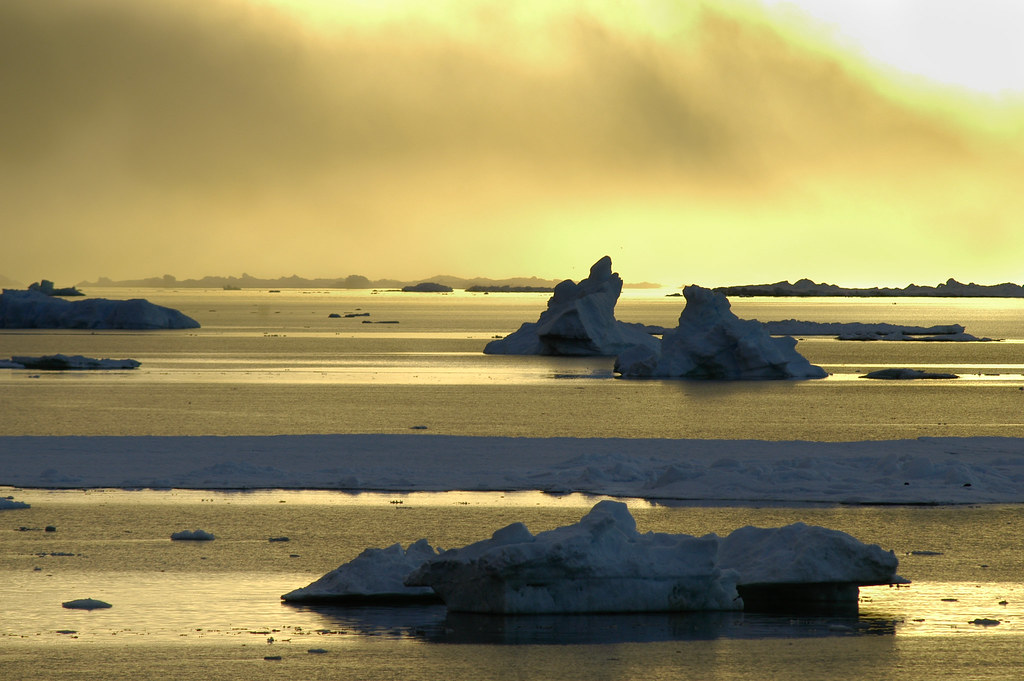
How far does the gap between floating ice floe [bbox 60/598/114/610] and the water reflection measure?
189 centimetres

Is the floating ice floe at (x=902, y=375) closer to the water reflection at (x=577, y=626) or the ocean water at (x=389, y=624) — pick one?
the ocean water at (x=389, y=624)

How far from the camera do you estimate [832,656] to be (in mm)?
11273

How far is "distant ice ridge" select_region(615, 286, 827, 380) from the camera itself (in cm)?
5859

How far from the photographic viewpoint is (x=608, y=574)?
509 inches

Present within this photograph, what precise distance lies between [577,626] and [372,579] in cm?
241

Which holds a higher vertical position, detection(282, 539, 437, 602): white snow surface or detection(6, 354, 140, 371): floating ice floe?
detection(282, 539, 437, 602): white snow surface

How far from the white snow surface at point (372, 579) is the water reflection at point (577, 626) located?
0.55 ft

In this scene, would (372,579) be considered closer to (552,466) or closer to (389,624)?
(389,624)

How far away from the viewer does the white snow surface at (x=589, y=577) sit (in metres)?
12.8

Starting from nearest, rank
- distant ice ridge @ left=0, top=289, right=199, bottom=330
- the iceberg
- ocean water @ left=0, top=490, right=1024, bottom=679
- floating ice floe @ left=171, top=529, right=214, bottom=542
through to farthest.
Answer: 1. ocean water @ left=0, top=490, right=1024, bottom=679
2. the iceberg
3. floating ice floe @ left=171, top=529, right=214, bottom=542
4. distant ice ridge @ left=0, top=289, right=199, bottom=330

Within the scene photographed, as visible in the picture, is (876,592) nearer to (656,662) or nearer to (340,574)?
(656,662)

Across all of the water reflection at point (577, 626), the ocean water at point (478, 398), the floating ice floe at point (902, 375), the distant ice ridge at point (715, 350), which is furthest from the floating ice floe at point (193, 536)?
the floating ice floe at point (902, 375)

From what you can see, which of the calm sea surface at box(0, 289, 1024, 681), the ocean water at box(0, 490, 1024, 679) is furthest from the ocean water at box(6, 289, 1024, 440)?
the ocean water at box(0, 490, 1024, 679)

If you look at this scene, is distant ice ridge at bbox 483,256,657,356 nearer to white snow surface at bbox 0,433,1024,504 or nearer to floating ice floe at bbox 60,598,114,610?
white snow surface at bbox 0,433,1024,504
